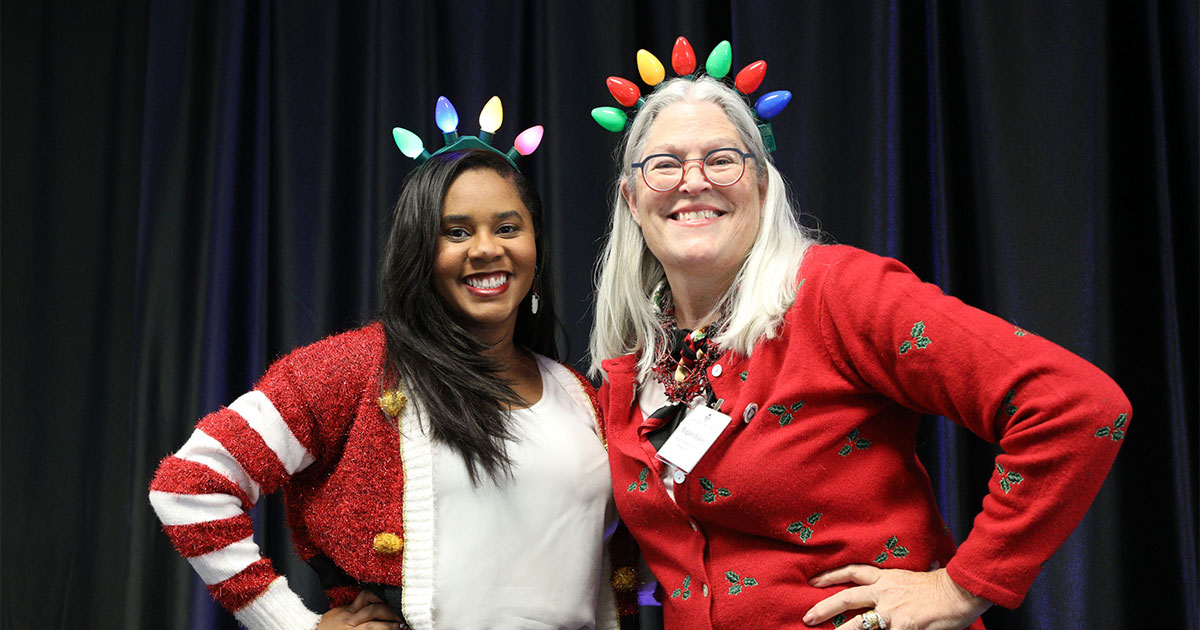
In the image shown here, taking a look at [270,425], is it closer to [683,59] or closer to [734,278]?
[734,278]

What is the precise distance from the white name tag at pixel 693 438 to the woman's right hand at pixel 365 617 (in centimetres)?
59

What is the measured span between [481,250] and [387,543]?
0.57 metres

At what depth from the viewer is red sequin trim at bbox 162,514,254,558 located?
1.55 m

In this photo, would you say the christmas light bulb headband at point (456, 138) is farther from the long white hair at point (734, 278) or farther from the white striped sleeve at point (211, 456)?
the white striped sleeve at point (211, 456)

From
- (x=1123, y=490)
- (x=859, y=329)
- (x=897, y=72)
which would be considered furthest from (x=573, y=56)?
(x=1123, y=490)

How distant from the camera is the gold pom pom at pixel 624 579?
182 centimetres

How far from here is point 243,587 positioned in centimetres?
159

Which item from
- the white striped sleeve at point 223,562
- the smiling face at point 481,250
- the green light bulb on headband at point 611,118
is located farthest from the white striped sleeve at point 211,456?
the green light bulb on headband at point 611,118

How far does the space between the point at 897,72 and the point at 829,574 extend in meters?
1.55

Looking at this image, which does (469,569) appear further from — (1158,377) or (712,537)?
(1158,377)

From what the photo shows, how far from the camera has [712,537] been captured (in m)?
1.53

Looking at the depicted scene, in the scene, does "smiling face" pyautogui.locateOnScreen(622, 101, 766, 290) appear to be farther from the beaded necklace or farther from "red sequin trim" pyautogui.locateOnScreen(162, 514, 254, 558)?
"red sequin trim" pyautogui.locateOnScreen(162, 514, 254, 558)

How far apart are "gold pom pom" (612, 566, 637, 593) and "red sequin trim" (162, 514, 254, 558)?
720mm

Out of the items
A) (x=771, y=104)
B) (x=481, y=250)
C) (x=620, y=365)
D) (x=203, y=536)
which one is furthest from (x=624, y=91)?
(x=203, y=536)
